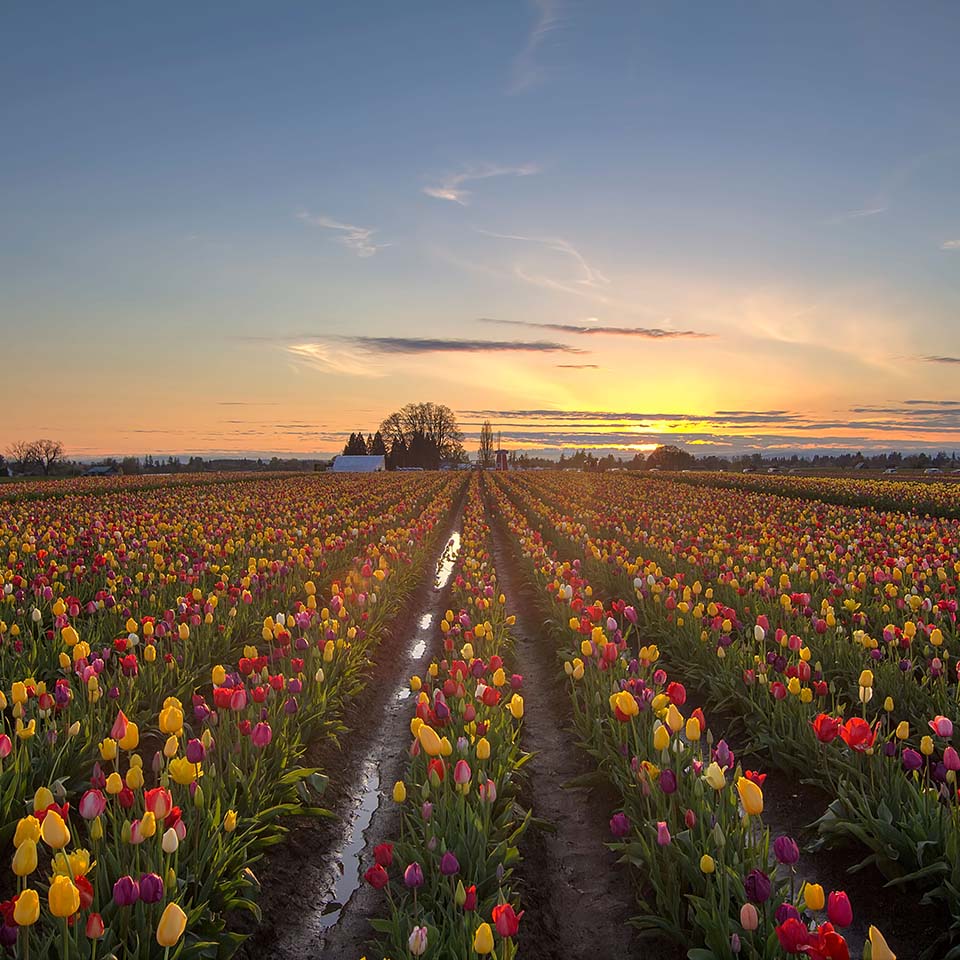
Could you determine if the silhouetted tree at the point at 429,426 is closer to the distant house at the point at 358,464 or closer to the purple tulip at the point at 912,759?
the distant house at the point at 358,464

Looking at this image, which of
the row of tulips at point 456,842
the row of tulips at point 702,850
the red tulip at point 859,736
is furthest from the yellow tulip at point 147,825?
the red tulip at point 859,736

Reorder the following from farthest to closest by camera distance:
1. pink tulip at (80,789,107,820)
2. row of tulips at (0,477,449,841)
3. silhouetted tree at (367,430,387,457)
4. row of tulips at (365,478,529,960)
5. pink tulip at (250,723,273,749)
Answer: silhouetted tree at (367,430,387,457) < row of tulips at (0,477,449,841) < pink tulip at (250,723,273,749) < pink tulip at (80,789,107,820) < row of tulips at (365,478,529,960)

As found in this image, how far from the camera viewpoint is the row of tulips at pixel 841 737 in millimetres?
4219

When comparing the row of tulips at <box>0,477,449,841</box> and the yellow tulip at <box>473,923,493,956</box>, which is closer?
the yellow tulip at <box>473,923,493,956</box>

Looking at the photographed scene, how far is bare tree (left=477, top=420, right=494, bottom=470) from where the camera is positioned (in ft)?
594

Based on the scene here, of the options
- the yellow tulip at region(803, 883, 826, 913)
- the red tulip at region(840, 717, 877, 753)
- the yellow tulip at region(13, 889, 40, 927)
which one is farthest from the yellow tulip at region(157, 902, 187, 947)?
the red tulip at region(840, 717, 877, 753)

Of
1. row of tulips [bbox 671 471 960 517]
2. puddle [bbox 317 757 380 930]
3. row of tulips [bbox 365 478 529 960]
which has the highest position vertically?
row of tulips [bbox 671 471 960 517]

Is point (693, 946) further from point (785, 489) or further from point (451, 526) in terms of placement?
point (785, 489)

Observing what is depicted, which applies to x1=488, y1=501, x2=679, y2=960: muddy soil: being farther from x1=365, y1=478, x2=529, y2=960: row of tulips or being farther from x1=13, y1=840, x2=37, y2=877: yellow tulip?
x1=13, y1=840, x2=37, y2=877: yellow tulip

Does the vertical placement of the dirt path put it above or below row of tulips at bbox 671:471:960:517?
below

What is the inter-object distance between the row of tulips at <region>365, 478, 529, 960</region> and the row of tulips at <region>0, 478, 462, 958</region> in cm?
89

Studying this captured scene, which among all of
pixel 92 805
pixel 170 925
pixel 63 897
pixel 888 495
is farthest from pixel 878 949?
pixel 888 495

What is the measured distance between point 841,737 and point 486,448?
179033 millimetres

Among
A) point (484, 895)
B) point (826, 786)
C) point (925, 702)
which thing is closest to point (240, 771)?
point (484, 895)
